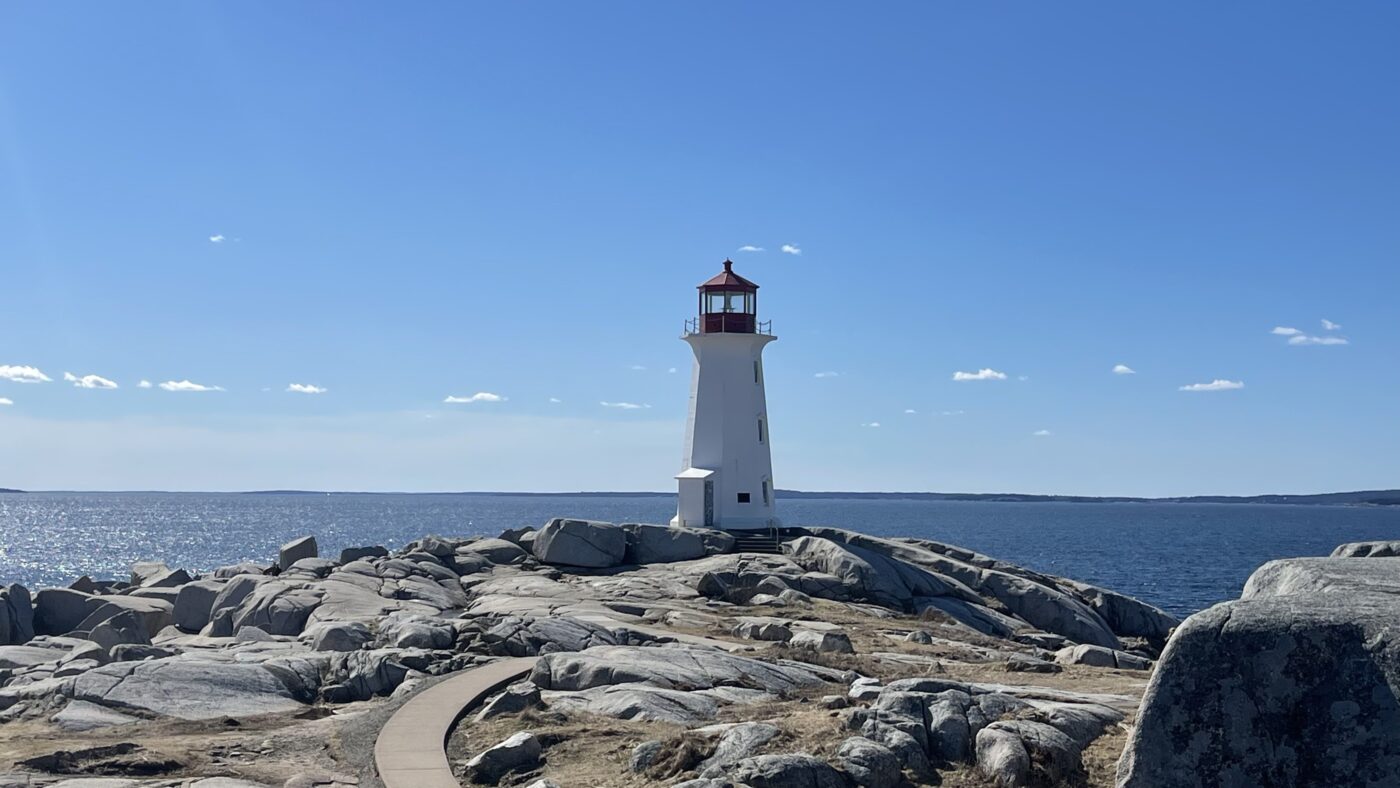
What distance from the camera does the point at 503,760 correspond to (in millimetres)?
15320

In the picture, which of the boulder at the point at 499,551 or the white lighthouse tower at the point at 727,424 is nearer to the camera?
the boulder at the point at 499,551

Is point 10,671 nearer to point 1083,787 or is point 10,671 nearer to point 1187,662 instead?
point 1083,787

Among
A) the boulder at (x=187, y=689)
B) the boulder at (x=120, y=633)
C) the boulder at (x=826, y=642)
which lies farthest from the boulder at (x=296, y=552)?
the boulder at (x=187, y=689)

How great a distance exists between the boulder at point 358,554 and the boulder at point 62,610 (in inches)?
295

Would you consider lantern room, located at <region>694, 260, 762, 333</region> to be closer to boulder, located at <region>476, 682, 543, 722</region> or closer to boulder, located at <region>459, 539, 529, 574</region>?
boulder, located at <region>459, 539, 529, 574</region>

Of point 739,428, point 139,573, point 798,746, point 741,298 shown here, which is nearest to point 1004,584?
point 739,428

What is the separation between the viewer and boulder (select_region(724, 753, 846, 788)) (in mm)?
13156

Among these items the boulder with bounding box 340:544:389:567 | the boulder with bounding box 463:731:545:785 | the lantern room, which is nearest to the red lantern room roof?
the lantern room

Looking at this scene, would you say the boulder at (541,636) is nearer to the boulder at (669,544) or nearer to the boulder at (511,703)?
the boulder at (511,703)

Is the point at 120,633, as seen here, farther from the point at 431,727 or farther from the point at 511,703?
the point at 431,727

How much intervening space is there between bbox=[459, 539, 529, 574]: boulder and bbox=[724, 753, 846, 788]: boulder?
30673 mm

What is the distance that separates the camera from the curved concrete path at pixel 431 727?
15.1m

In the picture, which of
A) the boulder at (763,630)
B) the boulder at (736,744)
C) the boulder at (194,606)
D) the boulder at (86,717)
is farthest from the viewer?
the boulder at (194,606)

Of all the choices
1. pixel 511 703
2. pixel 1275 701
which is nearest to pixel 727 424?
pixel 511 703
